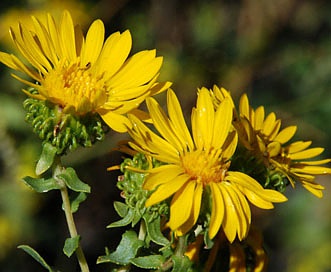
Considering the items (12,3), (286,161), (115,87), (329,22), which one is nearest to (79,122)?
(115,87)

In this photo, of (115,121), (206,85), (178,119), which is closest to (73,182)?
(115,121)

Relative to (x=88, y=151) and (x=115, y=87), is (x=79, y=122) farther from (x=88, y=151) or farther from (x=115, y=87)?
(x=88, y=151)

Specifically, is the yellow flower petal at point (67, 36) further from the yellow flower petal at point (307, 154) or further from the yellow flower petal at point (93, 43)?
the yellow flower petal at point (307, 154)

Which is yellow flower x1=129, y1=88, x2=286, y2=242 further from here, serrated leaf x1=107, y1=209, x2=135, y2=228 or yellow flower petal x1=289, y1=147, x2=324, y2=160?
yellow flower petal x1=289, y1=147, x2=324, y2=160

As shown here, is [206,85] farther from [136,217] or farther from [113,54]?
[136,217]

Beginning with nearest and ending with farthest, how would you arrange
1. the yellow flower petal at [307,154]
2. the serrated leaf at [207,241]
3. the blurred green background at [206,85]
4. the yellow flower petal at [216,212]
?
the yellow flower petal at [216,212] < the serrated leaf at [207,241] < the yellow flower petal at [307,154] < the blurred green background at [206,85]

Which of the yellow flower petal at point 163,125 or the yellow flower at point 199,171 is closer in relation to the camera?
the yellow flower at point 199,171

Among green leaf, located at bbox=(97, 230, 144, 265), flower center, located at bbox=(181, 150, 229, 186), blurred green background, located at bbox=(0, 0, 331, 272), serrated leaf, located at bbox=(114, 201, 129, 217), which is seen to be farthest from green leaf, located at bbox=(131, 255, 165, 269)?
blurred green background, located at bbox=(0, 0, 331, 272)

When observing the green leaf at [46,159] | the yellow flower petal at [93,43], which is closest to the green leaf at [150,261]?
the green leaf at [46,159]
